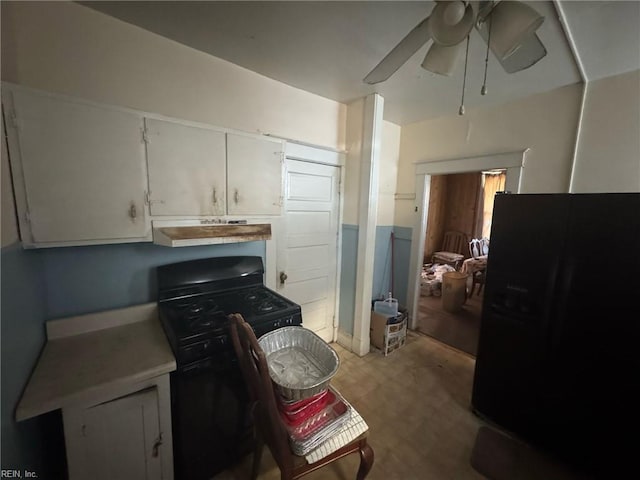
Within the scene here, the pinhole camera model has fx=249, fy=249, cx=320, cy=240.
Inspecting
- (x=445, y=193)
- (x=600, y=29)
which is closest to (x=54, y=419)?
(x=600, y=29)

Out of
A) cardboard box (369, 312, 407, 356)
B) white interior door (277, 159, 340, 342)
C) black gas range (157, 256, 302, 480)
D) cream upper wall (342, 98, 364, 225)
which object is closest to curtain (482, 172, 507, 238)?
cardboard box (369, 312, 407, 356)

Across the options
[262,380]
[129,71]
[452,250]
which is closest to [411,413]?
[262,380]

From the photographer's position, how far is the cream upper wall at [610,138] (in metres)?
1.77

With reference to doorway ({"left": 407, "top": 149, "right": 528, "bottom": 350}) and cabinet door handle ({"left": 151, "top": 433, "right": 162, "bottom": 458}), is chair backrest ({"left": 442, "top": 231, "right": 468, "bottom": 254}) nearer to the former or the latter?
doorway ({"left": 407, "top": 149, "right": 528, "bottom": 350})

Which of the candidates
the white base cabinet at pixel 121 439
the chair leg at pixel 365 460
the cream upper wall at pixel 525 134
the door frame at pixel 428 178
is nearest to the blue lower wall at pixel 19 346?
the white base cabinet at pixel 121 439

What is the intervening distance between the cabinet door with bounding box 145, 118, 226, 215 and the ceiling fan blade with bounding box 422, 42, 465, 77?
4.07 feet

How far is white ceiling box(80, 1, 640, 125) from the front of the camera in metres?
1.30

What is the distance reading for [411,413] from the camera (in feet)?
6.41

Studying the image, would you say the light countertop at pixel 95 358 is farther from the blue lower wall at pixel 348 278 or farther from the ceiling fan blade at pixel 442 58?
the ceiling fan blade at pixel 442 58

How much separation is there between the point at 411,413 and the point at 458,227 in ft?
16.4

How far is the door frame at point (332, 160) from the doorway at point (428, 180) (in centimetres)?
101

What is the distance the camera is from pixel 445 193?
6047mm

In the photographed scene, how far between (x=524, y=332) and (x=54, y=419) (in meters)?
2.66

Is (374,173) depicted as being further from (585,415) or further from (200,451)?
(200,451)
